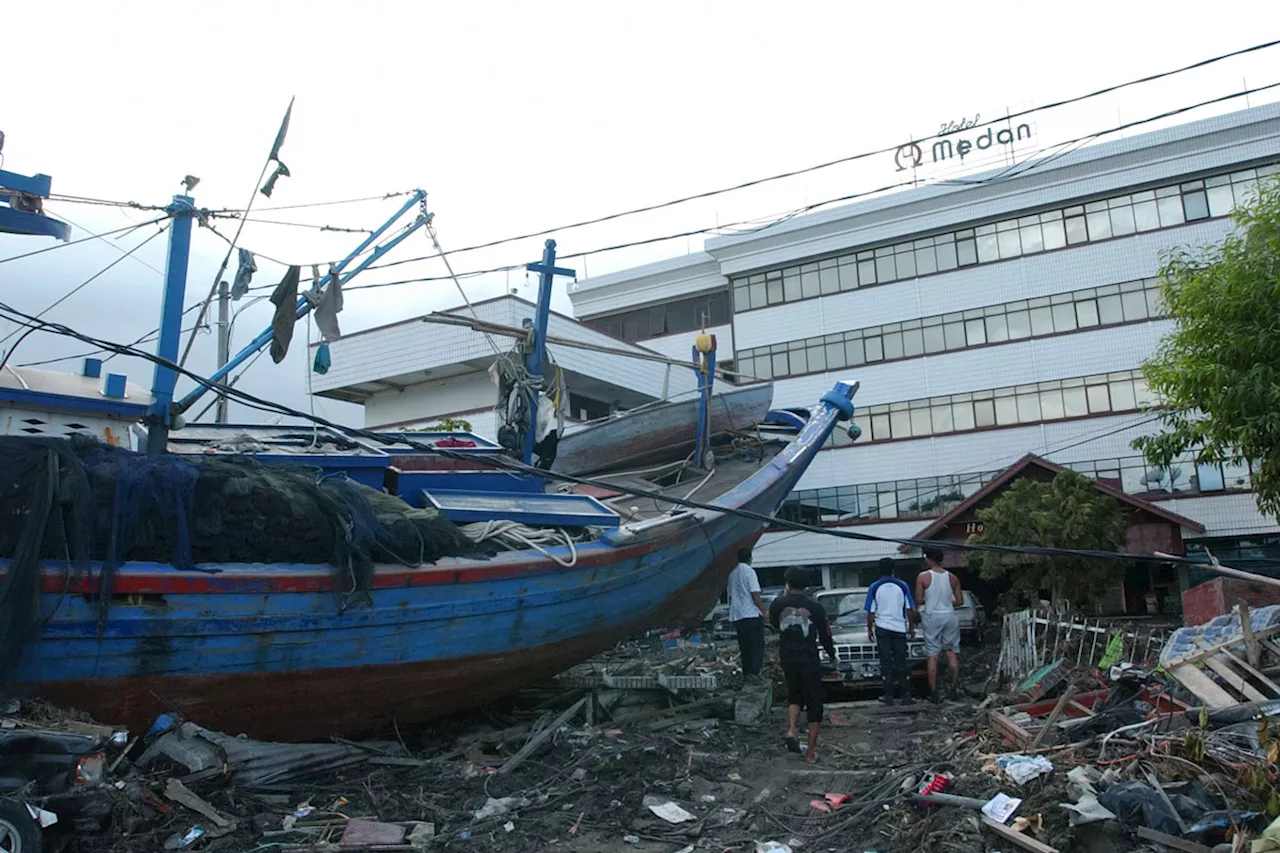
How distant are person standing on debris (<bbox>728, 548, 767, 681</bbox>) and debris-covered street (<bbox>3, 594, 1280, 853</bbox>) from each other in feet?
2.20

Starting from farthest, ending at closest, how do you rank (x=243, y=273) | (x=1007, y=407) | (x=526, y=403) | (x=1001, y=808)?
(x=1007, y=407) → (x=243, y=273) → (x=526, y=403) → (x=1001, y=808)

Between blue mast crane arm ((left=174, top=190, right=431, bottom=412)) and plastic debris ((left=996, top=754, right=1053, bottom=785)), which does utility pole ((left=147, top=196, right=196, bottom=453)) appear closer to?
blue mast crane arm ((left=174, top=190, right=431, bottom=412))

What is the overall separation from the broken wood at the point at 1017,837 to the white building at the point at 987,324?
1873cm

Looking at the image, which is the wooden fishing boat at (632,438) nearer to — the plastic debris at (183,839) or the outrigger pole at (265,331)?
the outrigger pole at (265,331)

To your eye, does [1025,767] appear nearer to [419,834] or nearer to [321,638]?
[419,834]

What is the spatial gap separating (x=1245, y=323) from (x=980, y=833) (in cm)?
909

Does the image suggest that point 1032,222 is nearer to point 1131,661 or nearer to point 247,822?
point 1131,661

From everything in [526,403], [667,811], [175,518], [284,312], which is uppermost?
[284,312]

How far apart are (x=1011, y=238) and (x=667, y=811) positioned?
24.4m

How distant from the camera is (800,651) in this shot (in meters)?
6.70

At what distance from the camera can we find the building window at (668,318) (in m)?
31.9

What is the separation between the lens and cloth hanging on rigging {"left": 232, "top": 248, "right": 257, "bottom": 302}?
13.7 meters

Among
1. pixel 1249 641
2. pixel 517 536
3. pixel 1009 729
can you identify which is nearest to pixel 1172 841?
pixel 1009 729

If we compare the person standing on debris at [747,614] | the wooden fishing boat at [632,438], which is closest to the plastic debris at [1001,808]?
the person standing on debris at [747,614]
